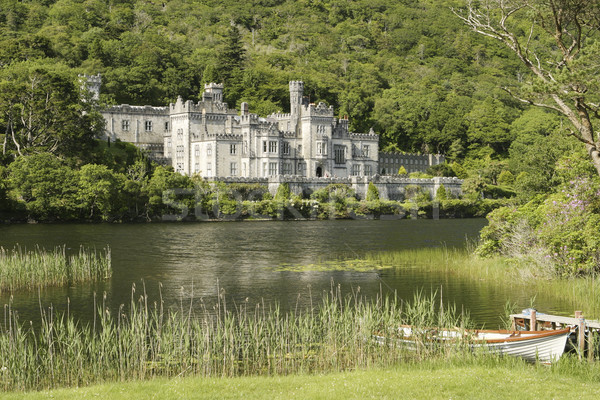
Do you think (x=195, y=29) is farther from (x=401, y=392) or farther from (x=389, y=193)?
(x=401, y=392)

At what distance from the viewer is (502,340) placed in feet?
56.7

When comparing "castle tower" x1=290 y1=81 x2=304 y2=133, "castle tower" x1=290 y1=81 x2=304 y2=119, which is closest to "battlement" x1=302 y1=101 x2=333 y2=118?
"castle tower" x1=290 y1=81 x2=304 y2=133

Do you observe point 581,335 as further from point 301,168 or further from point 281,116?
point 281,116

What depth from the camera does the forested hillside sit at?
344 ft

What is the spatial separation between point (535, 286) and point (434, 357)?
1162 centimetres

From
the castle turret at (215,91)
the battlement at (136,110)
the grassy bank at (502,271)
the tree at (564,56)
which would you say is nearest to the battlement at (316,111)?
the castle turret at (215,91)

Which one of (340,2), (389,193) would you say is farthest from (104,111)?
(340,2)

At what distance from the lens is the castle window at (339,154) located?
9362 centimetres

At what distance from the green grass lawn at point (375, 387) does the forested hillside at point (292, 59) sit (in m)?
72.4

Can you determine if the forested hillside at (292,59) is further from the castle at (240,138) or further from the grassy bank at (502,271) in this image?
the grassy bank at (502,271)

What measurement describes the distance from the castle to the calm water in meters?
17.5

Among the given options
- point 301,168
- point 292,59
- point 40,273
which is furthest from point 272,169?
point 40,273

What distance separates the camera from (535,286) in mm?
27562

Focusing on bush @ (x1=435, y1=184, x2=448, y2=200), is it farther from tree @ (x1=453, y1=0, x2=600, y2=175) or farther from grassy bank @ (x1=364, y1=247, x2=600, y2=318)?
tree @ (x1=453, y1=0, x2=600, y2=175)
